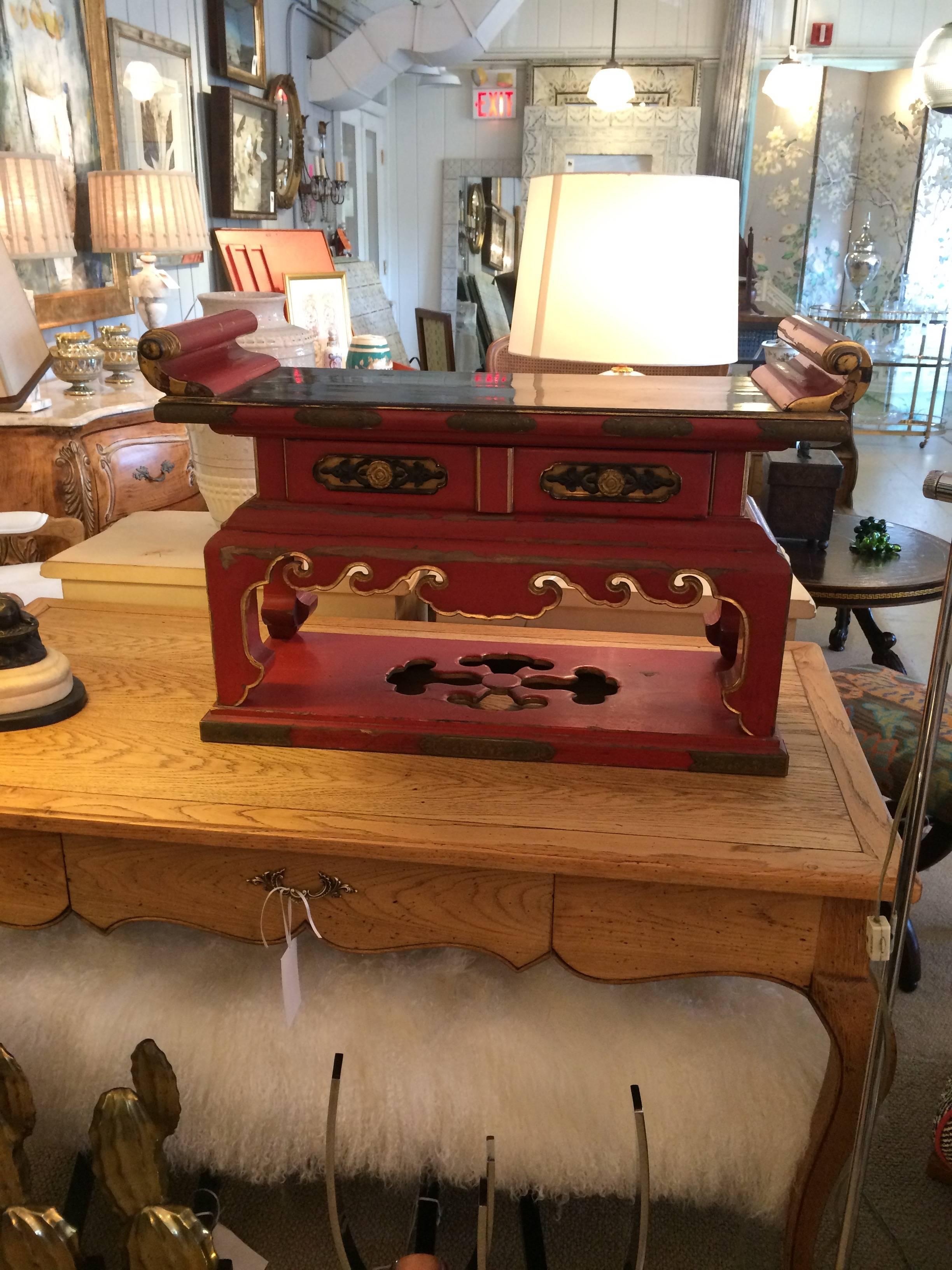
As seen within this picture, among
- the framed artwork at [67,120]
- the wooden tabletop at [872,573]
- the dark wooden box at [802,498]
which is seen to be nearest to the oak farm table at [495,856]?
the wooden tabletop at [872,573]

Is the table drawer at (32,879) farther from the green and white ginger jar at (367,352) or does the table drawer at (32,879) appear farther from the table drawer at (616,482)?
the green and white ginger jar at (367,352)

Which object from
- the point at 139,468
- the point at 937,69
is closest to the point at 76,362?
the point at 139,468

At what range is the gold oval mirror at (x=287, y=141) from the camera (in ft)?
18.7

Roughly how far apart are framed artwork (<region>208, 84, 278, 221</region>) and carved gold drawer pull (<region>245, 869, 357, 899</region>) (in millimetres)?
4642

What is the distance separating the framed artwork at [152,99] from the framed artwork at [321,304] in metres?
0.62

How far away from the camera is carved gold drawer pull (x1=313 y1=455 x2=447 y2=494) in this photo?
4.18 ft

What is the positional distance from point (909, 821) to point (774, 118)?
27.5ft

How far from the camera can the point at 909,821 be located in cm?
96

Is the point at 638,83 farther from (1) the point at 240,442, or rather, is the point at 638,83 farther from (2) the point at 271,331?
(1) the point at 240,442

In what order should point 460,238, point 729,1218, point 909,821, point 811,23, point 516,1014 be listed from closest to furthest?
point 909,821, point 516,1014, point 729,1218, point 811,23, point 460,238

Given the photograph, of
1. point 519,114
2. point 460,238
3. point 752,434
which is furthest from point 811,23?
point 752,434

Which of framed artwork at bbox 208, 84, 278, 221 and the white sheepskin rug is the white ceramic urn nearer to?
the white sheepskin rug

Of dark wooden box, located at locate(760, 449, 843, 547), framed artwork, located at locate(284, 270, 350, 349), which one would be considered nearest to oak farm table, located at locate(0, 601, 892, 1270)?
dark wooden box, located at locate(760, 449, 843, 547)

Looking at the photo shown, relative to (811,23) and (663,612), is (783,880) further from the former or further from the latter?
(811,23)
